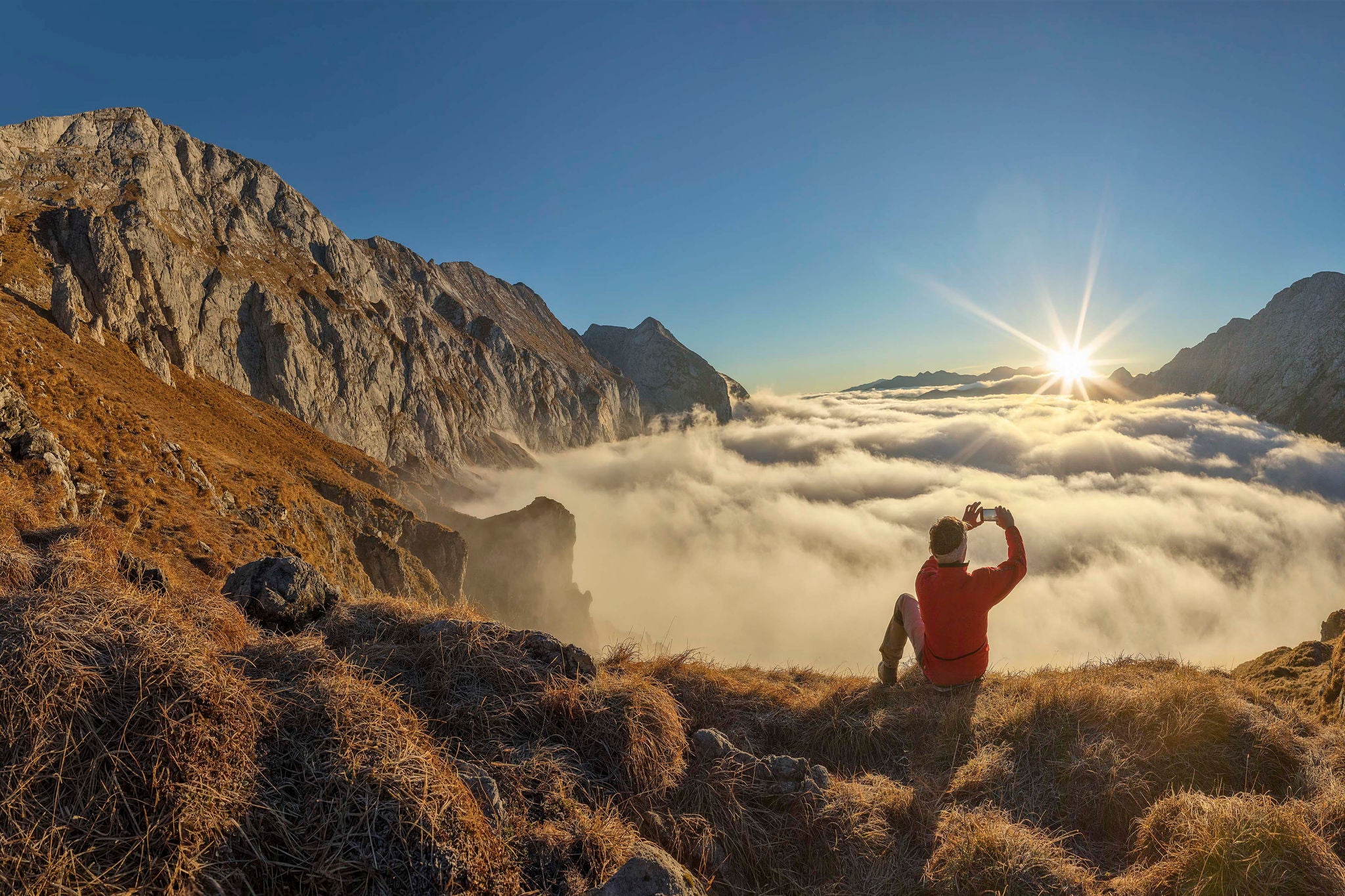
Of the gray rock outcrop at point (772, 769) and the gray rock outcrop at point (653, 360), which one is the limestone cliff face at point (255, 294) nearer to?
the gray rock outcrop at point (772, 769)

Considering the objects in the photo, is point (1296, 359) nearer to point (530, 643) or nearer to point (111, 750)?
point (530, 643)

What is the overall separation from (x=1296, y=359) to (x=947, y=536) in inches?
9540

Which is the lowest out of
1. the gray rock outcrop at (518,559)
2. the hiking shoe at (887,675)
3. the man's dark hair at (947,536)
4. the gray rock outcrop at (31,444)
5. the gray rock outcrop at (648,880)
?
the gray rock outcrop at (518,559)

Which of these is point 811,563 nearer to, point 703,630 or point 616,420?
point 703,630

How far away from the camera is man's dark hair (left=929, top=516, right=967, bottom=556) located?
6.61 meters

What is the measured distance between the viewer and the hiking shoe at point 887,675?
6.96 metres

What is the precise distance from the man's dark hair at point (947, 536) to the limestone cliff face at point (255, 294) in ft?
157

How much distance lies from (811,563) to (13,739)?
19913 centimetres

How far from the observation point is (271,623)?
19.1 ft

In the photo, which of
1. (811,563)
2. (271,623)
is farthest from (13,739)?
(811,563)

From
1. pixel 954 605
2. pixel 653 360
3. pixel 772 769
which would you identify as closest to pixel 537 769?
pixel 772 769

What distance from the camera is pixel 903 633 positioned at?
7.21 metres

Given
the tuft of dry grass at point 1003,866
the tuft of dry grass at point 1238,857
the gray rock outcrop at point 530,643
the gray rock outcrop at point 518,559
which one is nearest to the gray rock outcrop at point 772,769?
the tuft of dry grass at point 1003,866

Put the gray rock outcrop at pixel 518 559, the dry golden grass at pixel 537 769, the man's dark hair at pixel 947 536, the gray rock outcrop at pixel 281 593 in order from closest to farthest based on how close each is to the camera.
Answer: the dry golden grass at pixel 537 769, the gray rock outcrop at pixel 281 593, the man's dark hair at pixel 947 536, the gray rock outcrop at pixel 518 559
